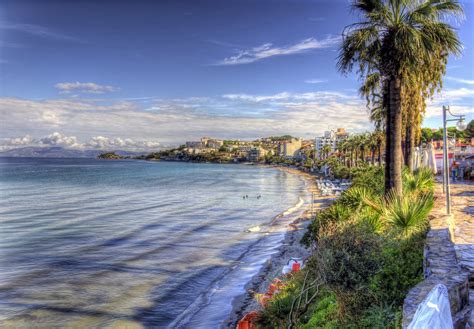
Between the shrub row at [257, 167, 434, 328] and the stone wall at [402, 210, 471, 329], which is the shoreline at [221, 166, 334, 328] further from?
the stone wall at [402, 210, 471, 329]

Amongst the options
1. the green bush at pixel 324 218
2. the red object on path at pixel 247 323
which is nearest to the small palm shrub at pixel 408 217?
the green bush at pixel 324 218

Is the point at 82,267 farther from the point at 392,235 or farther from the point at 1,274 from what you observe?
the point at 392,235

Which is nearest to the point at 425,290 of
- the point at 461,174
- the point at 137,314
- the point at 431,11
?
the point at 137,314

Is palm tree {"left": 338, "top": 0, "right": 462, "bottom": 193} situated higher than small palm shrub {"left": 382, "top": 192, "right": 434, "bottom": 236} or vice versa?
palm tree {"left": 338, "top": 0, "right": 462, "bottom": 193}

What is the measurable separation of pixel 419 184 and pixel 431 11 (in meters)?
7.53

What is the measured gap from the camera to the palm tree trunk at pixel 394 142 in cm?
1248

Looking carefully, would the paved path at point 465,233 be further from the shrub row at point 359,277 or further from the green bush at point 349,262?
the green bush at point 349,262

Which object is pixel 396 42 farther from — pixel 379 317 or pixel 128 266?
pixel 128 266

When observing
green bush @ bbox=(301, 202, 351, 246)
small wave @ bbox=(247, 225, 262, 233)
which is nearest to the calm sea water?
small wave @ bbox=(247, 225, 262, 233)

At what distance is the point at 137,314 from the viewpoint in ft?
33.3

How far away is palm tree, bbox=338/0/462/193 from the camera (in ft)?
40.0

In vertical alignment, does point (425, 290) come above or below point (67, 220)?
above

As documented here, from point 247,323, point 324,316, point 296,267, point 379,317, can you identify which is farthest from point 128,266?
point 379,317

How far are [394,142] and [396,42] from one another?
10.2 feet
